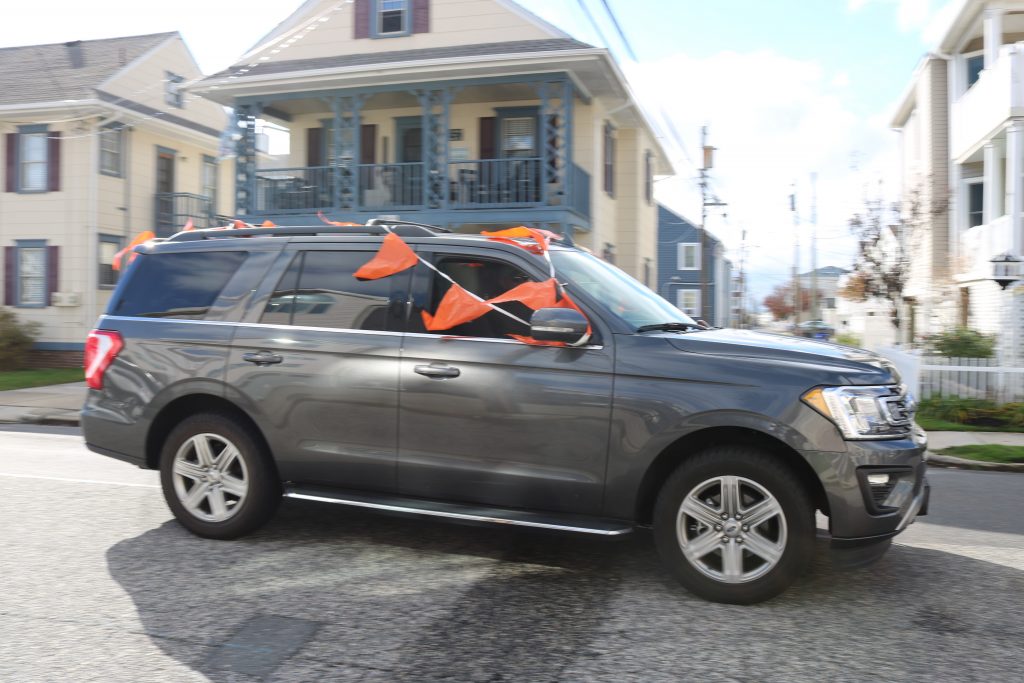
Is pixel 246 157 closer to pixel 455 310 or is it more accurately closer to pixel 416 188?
pixel 416 188

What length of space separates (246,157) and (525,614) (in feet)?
58.5

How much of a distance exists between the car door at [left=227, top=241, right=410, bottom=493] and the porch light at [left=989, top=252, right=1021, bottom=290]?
42.0ft

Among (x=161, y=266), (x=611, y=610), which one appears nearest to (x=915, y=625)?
(x=611, y=610)

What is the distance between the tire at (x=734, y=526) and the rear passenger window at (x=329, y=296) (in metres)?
1.96

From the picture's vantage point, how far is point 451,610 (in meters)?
4.27

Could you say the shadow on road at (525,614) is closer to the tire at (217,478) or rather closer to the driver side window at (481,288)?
the tire at (217,478)

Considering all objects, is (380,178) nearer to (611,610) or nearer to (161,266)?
(161,266)

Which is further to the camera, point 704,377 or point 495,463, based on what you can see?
point 495,463

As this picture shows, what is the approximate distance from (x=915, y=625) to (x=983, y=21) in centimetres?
1900

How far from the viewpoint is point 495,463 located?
472 cm

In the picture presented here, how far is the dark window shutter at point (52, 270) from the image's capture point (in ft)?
74.2

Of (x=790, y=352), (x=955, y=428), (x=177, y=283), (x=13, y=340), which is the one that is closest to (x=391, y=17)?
(x=13, y=340)

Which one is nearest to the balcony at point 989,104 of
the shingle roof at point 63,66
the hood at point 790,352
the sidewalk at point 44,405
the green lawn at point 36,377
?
the hood at point 790,352

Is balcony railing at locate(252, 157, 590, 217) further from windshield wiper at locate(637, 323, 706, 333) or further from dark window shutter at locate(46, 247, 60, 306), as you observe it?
windshield wiper at locate(637, 323, 706, 333)
